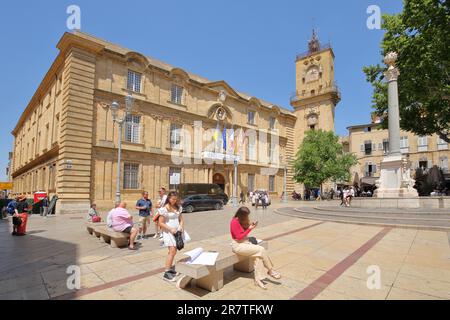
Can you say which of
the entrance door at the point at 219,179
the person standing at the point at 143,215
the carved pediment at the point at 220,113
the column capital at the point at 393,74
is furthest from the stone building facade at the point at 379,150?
the person standing at the point at 143,215

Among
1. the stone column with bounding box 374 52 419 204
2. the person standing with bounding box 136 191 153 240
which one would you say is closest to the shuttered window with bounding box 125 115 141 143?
the person standing with bounding box 136 191 153 240

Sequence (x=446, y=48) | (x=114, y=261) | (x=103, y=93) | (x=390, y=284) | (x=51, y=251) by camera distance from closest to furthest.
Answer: (x=390, y=284)
(x=114, y=261)
(x=51, y=251)
(x=446, y=48)
(x=103, y=93)

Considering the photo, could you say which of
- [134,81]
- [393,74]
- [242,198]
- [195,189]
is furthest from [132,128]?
[393,74]

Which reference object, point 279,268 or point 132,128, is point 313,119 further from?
point 279,268

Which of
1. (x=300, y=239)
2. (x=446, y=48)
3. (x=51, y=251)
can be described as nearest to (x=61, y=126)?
(x=51, y=251)

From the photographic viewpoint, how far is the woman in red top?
424 centimetres

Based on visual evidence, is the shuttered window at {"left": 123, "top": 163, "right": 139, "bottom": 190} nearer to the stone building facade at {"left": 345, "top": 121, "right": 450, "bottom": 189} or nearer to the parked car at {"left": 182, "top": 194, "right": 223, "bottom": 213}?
the parked car at {"left": 182, "top": 194, "right": 223, "bottom": 213}

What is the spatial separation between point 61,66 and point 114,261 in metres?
22.3

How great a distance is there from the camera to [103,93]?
21281mm

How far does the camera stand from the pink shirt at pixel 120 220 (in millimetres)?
7289

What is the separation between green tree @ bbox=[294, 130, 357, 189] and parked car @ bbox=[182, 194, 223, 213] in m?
17.7

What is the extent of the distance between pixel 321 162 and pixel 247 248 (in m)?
32.2

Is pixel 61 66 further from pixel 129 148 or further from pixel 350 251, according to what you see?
pixel 350 251

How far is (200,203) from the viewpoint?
20000 millimetres
